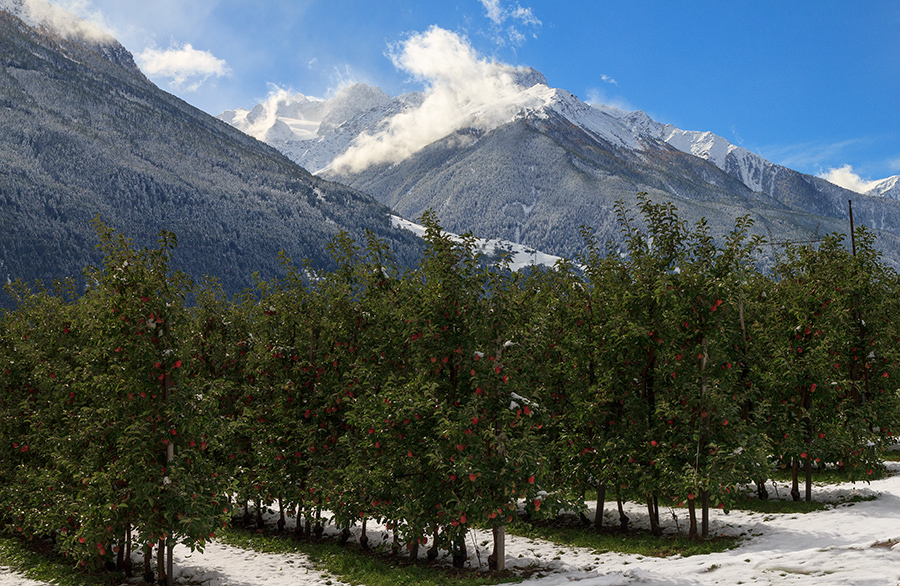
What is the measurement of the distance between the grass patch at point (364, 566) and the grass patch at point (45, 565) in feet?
9.89

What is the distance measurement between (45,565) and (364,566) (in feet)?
31.3

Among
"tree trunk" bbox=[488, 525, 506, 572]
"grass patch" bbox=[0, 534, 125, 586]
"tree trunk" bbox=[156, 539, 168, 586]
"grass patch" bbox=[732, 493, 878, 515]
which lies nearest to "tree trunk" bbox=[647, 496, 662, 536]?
"grass patch" bbox=[732, 493, 878, 515]

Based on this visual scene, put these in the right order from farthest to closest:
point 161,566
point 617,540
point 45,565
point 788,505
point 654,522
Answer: point 788,505 → point 654,522 → point 617,540 → point 45,565 → point 161,566

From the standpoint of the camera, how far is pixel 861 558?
12258 millimetres

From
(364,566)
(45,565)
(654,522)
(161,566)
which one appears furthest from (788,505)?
(45,565)

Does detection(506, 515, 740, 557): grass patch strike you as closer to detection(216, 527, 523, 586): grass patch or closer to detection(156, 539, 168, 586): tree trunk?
detection(216, 527, 523, 586): grass patch

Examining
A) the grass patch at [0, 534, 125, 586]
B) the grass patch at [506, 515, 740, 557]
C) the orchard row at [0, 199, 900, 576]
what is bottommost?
the grass patch at [0, 534, 125, 586]

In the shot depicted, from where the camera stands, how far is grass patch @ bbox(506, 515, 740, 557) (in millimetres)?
15398

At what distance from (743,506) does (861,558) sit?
8.43 metres

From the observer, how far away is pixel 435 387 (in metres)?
13.4

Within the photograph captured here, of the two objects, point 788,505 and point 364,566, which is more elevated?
point 788,505

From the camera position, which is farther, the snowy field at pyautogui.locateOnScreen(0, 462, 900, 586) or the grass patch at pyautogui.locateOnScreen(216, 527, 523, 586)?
the grass patch at pyautogui.locateOnScreen(216, 527, 523, 586)

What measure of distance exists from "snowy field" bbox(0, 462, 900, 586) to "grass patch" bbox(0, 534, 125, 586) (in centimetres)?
49

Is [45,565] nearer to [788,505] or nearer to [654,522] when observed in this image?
[654,522]
